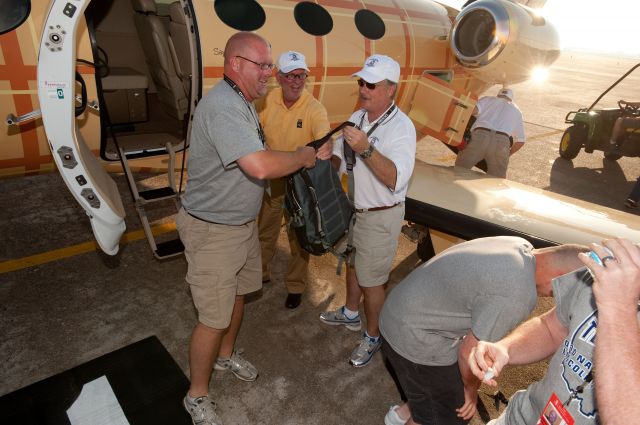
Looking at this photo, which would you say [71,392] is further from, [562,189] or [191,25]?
[562,189]

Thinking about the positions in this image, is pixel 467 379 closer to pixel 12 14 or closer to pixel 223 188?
pixel 223 188

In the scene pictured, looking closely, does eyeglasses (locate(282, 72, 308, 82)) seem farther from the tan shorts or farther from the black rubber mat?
the black rubber mat

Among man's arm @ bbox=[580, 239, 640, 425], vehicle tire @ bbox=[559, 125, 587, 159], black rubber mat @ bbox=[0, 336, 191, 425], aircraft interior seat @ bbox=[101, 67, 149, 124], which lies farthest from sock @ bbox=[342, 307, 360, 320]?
vehicle tire @ bbox=[559, 125, 587, 159]

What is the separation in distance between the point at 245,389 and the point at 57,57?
2.97m

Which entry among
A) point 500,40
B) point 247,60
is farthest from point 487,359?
point 500,40

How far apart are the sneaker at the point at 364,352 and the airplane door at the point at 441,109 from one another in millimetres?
3772

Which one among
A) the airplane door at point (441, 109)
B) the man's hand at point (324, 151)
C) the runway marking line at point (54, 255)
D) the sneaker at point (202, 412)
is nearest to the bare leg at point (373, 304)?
the man's hand at point (324, 151)

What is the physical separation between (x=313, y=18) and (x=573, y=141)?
28.4 feet

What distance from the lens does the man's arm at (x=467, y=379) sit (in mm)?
2254

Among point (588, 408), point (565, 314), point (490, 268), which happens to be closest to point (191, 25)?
point (490, 268)

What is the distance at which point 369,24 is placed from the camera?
6312 mm

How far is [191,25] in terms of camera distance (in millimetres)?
4566

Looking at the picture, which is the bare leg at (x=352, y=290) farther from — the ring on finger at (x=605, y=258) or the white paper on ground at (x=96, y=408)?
the ring on finger at (x=605, y=258)

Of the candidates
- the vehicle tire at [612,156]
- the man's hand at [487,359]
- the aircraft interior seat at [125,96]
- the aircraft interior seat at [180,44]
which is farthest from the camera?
the vehicle tire at [612,156]
